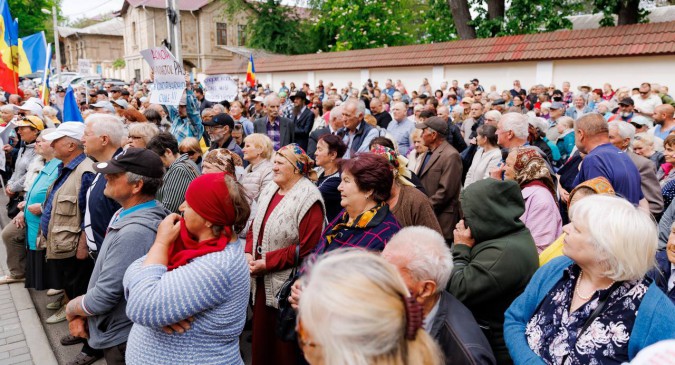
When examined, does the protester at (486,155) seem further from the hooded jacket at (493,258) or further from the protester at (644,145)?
the hooded jacket at (493,258)

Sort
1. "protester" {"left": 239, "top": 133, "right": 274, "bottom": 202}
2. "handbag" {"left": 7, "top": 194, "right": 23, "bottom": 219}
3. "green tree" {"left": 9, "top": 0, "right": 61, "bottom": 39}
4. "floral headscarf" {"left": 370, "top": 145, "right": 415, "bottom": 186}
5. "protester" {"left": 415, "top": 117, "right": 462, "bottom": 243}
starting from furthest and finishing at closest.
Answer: "green tree" {"left": 9, "top": 0, "right": 61, "bottom": 39}
"handbag" {"left": 7, "top": 194, "right": 23, "bottom": 219}
"protester" {"left": 415, "top": 117, "right": 462, "bottom": 243}
"protester" {"left": 239, "top": 133, "right": 274, "bottom": 202}
"floral headscarf" {"left": 370, "top": 145, "right": 415, "bottom": 186}

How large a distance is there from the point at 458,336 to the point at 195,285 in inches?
44.8

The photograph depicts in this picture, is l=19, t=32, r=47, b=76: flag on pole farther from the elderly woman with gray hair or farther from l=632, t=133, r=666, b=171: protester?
the elderly woman with gray hair

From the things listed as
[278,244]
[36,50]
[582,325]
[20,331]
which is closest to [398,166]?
[278,244]

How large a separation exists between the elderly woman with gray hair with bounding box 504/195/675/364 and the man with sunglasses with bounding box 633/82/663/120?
9.06 meters

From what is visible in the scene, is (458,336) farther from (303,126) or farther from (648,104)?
(648,104)

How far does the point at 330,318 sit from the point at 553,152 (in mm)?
6546

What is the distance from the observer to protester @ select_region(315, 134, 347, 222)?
172 inches

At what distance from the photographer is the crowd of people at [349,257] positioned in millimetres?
1622

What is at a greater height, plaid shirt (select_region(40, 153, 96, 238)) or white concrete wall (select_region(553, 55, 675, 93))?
white concrete wall (select_region(553, 55, 675, 93))

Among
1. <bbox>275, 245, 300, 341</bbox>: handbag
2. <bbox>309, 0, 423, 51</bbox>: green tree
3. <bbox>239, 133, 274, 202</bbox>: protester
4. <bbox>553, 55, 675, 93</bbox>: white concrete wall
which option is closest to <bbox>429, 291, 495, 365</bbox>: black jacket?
<bbox>275, 245, 300, 341</bbox>: handbag

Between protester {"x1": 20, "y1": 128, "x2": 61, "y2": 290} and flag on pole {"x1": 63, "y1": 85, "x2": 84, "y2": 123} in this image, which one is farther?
flag on pole {"x1": 63, "y1": 85, "x2": 84, "y2": 123}

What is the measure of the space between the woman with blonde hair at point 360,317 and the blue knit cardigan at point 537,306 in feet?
3.42

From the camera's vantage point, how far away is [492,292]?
256 centimetres
